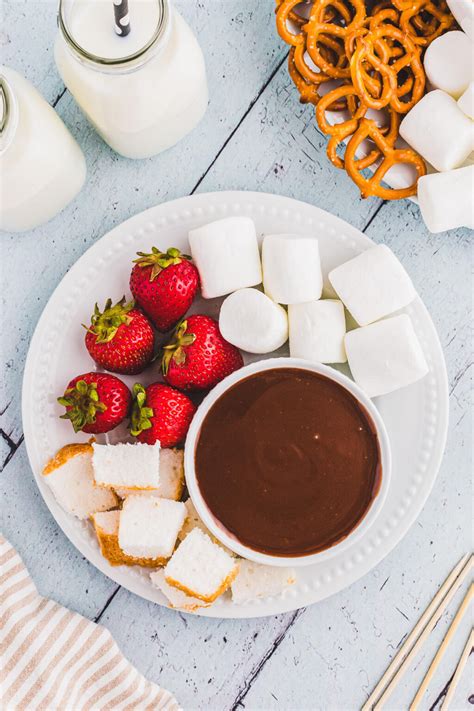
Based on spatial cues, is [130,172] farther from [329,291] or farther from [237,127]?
[329,291]

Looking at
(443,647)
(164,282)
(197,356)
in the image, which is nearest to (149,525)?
(197,356)

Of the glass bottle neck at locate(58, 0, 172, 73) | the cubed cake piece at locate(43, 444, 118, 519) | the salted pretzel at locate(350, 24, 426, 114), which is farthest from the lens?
the cubed cake piece at locate(43, 444, 118, 519)

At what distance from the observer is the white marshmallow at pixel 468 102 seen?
1.30 metres

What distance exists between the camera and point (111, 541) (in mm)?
1412

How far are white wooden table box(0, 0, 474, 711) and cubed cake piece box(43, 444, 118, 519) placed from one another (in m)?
0.12

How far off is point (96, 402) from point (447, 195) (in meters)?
0.71

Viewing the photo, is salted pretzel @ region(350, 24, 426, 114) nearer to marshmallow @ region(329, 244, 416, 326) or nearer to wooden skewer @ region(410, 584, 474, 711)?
marshmallow @ region(329, 244, 416, 326)

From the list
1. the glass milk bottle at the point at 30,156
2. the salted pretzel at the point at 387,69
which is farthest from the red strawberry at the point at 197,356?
the salted pretzel at the point at 387,69

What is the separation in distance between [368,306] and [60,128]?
2.09 ft

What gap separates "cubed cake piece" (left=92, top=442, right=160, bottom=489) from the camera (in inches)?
54.0

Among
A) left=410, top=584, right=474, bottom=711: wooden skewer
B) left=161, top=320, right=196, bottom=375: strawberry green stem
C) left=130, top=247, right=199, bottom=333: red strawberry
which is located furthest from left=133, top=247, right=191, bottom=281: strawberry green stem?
left=410, top=584, right=474, bottom=711: wooden skewer

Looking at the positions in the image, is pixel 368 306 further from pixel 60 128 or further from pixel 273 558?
pixel 60 128

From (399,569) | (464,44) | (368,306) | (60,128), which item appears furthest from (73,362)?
(464,44)

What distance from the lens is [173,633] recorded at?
153 centimetres
